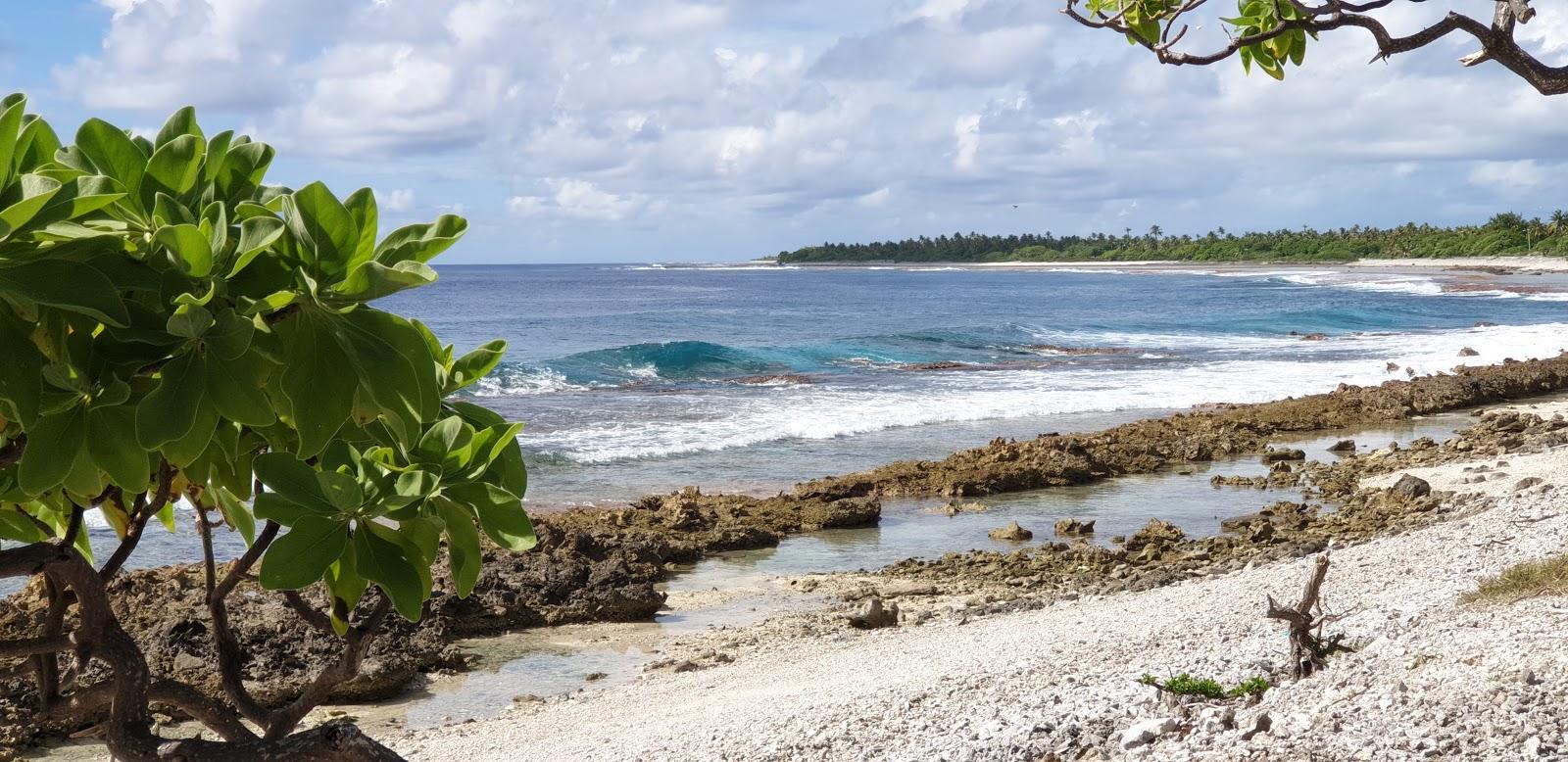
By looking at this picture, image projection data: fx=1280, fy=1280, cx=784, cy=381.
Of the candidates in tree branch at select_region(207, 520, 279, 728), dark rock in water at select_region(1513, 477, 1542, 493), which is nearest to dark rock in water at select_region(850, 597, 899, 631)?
dark rock in water at select_region(1513, 477, 1542, 493)

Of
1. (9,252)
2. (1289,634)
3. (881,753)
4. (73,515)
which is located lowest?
(881,753)

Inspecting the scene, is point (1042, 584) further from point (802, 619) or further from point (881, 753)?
point (881, 753)

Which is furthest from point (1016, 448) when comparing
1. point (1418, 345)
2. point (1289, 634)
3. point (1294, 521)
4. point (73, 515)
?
point (1418, 345)

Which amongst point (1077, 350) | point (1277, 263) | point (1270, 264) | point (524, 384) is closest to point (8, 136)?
point (524, 384)

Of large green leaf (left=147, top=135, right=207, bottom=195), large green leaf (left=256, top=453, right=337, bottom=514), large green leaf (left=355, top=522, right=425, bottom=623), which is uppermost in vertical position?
large green leaf (left=147, top=135, right=207, bottom=195)

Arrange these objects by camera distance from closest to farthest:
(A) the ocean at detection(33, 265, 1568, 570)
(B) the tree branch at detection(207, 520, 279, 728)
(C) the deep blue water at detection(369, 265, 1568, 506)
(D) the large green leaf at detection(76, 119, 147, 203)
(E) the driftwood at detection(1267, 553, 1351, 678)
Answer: (D) the large green leaf at detection(76, 119, 147, 203) → (B) the tree branch at detection(207, 520, 279, 728) → (E) the driftwood at detection(1267, 553, 1351, 678) → (A) the ocean at detection(33, 265, 1568, 570) → (C) the deep blue water at detection(369, 265, 1568, 506)

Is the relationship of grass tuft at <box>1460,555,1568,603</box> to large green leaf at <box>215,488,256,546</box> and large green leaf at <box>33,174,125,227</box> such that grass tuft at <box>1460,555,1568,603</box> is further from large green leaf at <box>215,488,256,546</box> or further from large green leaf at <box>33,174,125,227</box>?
large green leaf at <box>33,174,125,227</box>

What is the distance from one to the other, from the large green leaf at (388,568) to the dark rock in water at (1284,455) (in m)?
14.9

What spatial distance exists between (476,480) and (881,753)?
12.5 ft

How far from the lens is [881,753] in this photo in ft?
16.1

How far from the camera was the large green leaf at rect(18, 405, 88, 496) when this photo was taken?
1.30 meters

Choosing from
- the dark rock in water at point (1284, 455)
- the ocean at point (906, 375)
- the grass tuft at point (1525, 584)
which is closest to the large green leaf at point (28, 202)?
the grass tuft at point (1525, 584)

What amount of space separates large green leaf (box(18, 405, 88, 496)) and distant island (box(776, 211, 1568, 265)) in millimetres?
107871

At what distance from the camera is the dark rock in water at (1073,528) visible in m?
11.6
